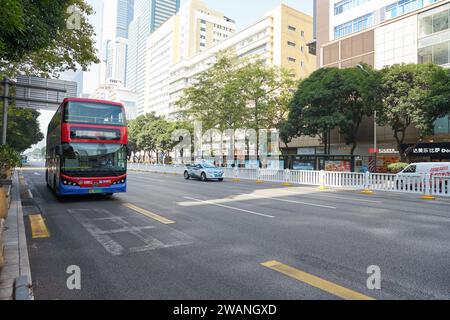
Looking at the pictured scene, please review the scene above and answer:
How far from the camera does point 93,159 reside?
11.0m

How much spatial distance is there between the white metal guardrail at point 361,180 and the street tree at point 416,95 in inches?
372

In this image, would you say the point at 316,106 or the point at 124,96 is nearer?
the point at 316,106

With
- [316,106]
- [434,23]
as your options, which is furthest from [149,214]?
[434,23]

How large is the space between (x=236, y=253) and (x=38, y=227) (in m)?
5.00

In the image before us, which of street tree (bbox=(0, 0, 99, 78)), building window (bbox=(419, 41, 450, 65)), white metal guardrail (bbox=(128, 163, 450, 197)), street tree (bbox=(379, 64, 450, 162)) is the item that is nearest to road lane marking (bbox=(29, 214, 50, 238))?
street tree (bbox=(0, 0, 99, 78))

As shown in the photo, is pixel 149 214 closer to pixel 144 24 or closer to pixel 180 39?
pixel 180 39

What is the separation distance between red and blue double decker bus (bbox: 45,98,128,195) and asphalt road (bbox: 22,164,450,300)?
1.92m

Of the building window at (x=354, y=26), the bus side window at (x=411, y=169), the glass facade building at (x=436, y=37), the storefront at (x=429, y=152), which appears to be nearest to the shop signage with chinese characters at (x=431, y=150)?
the storefront at (x=429, y=152)

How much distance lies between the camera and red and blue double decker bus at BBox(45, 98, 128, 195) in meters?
10.6

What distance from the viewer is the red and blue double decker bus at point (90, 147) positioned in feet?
34.7

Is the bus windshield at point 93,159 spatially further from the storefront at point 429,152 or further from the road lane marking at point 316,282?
the storefront at point 429,152

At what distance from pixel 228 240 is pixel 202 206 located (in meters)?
4.40

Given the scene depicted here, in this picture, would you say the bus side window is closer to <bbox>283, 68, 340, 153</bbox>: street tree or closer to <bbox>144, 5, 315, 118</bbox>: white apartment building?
<bbox>283, 68, 340, 153</bbox>: street tree
